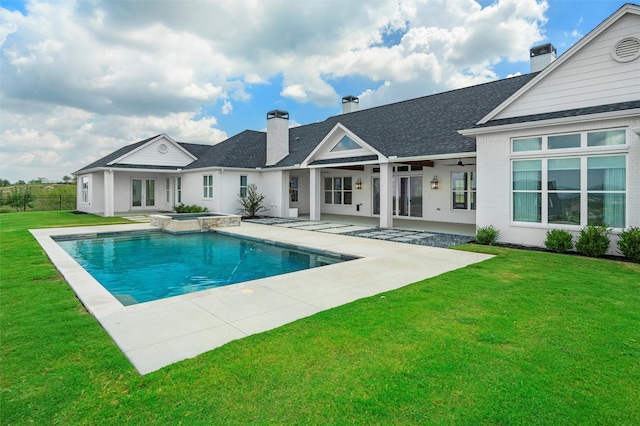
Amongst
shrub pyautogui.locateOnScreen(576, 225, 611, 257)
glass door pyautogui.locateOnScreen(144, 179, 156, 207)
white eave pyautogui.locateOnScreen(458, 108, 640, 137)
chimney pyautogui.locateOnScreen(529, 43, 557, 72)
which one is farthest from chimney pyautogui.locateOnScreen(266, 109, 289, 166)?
shrub pyautogui.locateOnScreen(576, 225, 611, 257)

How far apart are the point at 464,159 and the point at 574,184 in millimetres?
6608

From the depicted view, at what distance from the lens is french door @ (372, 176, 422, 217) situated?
1881cm

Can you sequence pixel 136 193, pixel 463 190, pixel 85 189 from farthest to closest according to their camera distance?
1. pixel 85 189
2. pixel 136 193
3. pixel 463 190

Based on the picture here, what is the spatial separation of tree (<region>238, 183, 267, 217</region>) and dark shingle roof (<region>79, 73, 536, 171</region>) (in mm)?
1564

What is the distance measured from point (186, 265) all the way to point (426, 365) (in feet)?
25.6

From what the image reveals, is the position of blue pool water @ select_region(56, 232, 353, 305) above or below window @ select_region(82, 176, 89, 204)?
below

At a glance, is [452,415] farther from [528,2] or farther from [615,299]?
[528,2]

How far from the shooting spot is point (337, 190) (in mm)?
23438

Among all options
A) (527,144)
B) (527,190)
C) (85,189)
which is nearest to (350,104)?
(527,144)

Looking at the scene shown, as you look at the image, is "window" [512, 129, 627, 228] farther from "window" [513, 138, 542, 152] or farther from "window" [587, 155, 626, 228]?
"window" [513, 138, 542, 152]

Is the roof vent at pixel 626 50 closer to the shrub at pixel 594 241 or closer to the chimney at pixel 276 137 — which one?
the shrub at pixel 594 241

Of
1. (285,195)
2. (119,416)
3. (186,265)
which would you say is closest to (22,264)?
(186,265)

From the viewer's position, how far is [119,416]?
280 cm

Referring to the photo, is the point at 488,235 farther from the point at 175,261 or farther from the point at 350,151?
the point at 175,261
